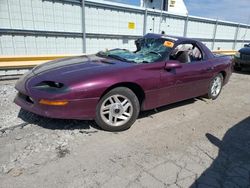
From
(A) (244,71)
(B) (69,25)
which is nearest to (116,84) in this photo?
(B) (69,25)

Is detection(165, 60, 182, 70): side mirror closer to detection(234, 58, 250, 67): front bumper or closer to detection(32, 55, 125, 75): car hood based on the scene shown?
detection(32, 55, 125, 75): car hood

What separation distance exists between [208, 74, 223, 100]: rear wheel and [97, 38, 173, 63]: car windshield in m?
1.64

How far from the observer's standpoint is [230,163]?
2830 mm

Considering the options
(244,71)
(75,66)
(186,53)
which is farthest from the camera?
(244,71)

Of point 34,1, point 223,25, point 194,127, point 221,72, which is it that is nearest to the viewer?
point 194,127

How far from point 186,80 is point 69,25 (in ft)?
15.2

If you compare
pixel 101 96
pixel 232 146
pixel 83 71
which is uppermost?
pixel 83 71

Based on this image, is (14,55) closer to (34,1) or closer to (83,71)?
(34,1)

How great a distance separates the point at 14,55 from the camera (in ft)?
20.8

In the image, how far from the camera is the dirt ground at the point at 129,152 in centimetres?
242

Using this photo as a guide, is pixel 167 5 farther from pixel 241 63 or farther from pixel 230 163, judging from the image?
pixel 230 163

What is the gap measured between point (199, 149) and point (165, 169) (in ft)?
2.52

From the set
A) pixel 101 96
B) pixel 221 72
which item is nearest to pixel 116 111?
pixel 101 96

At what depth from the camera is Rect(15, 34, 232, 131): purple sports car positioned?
303cm
